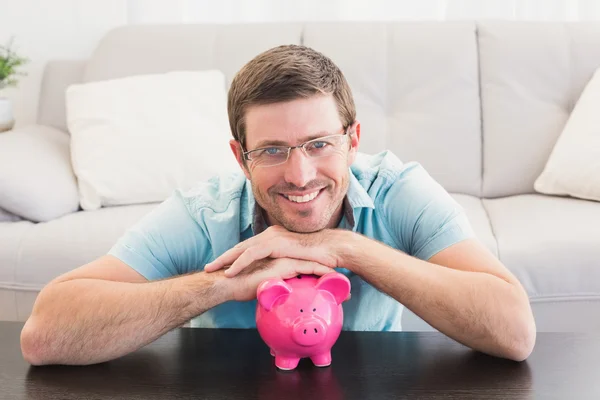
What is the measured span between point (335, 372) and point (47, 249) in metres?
1.36

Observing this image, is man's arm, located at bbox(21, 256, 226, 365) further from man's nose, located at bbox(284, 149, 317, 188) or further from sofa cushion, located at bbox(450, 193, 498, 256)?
sofa cushion, located at bbox(450, 193, 498, 256)

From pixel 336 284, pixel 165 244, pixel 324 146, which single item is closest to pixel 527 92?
pixel 324 146

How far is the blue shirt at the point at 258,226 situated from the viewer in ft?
4.66

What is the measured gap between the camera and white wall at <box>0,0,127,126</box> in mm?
3369

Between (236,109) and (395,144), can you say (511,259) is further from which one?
(236,109)

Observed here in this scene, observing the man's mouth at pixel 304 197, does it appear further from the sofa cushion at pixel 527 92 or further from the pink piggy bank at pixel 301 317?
the sofa cushion at pixel 527 92

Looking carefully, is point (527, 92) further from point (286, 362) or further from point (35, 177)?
point (286, 362)

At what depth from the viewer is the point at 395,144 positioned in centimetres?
267

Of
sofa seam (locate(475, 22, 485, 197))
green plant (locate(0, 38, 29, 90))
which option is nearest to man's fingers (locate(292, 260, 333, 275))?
sofa seam (locate(475, 22, 485, 197))

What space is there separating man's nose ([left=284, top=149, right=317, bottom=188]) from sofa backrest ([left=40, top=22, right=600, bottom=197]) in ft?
4.63

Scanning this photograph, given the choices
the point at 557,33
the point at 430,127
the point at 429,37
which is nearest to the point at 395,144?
the point at 430,127

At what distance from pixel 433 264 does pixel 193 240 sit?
0.48 meters

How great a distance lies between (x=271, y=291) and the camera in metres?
1.09

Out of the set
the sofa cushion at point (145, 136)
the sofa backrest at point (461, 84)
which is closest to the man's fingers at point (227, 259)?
the sofa cushion at point (145, 136)
